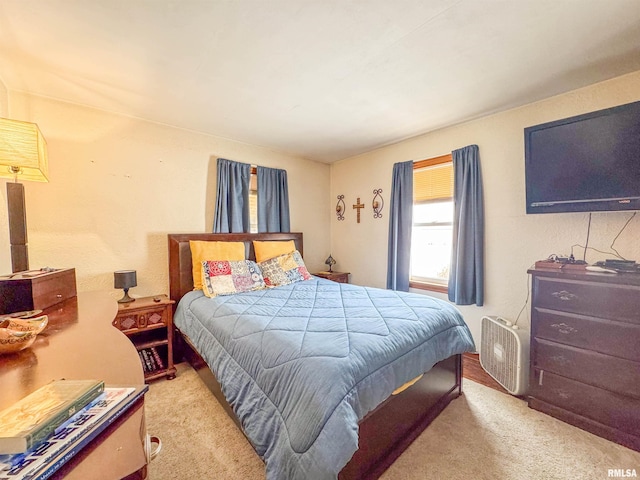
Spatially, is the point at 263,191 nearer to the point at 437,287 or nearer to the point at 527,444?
the point at 437,287

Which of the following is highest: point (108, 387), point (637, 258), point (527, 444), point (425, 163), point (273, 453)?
point (425, 163)

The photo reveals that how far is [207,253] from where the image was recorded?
2.82m

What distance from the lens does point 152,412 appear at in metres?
1.99

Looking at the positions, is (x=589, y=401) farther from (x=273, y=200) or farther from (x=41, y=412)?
(x=273, y=200)

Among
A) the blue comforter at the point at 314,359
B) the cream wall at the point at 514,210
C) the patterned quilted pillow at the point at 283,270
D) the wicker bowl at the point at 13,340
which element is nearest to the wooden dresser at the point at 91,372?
the wicker bowl at the point at 13,340

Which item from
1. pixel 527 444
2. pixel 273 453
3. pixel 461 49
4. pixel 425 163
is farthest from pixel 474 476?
pixel 425 163

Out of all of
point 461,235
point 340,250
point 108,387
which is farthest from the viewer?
point 340,250

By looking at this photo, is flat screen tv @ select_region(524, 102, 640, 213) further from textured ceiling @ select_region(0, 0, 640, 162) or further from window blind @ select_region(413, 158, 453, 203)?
window blind @ select_region(413, 158, 453, 203)

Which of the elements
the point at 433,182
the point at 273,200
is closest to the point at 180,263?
the point at 273,200

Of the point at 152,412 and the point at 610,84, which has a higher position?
the point at 610,84

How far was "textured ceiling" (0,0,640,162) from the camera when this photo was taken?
1418 millimetres

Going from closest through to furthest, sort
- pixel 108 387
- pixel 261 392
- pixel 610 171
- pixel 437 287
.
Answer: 1. pixel 108 387
2. pixel 261 392
3. pixel 610 171
4. pixel 437 287

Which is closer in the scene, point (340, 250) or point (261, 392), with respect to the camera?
point (261, 392)

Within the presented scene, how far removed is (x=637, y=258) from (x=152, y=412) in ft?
12.3
